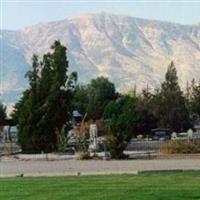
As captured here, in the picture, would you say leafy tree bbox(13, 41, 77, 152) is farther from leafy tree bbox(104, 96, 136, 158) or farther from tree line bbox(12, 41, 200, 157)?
leafy tree bbox(104, 96, 136, 158)

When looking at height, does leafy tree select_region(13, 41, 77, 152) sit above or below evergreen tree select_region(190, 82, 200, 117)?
below

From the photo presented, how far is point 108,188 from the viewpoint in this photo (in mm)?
18984

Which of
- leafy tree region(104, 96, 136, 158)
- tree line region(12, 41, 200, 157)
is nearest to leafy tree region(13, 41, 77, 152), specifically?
tree line region(12, 41, 200, 157)

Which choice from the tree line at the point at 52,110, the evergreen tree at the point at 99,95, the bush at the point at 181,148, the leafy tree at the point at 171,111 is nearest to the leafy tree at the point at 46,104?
the tree line at the point at 52,110

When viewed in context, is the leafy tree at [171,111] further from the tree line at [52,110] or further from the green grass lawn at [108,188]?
the green grass lawn at [108,188]

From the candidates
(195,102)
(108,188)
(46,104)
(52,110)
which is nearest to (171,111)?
(195,102)

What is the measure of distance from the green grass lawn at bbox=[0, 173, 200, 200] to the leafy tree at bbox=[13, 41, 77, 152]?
55.9 ft

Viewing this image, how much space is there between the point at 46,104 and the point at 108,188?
22.6 meters

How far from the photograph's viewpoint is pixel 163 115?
82.1 m

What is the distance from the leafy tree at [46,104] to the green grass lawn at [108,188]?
1704 centimetres

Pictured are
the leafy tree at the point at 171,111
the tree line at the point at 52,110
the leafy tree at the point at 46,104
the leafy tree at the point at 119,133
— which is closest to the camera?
the leafy tree at the point at 119,133

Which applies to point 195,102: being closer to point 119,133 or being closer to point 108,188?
point 119,133

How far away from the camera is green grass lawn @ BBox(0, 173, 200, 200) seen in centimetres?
1697

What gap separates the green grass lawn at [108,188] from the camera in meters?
17.0
